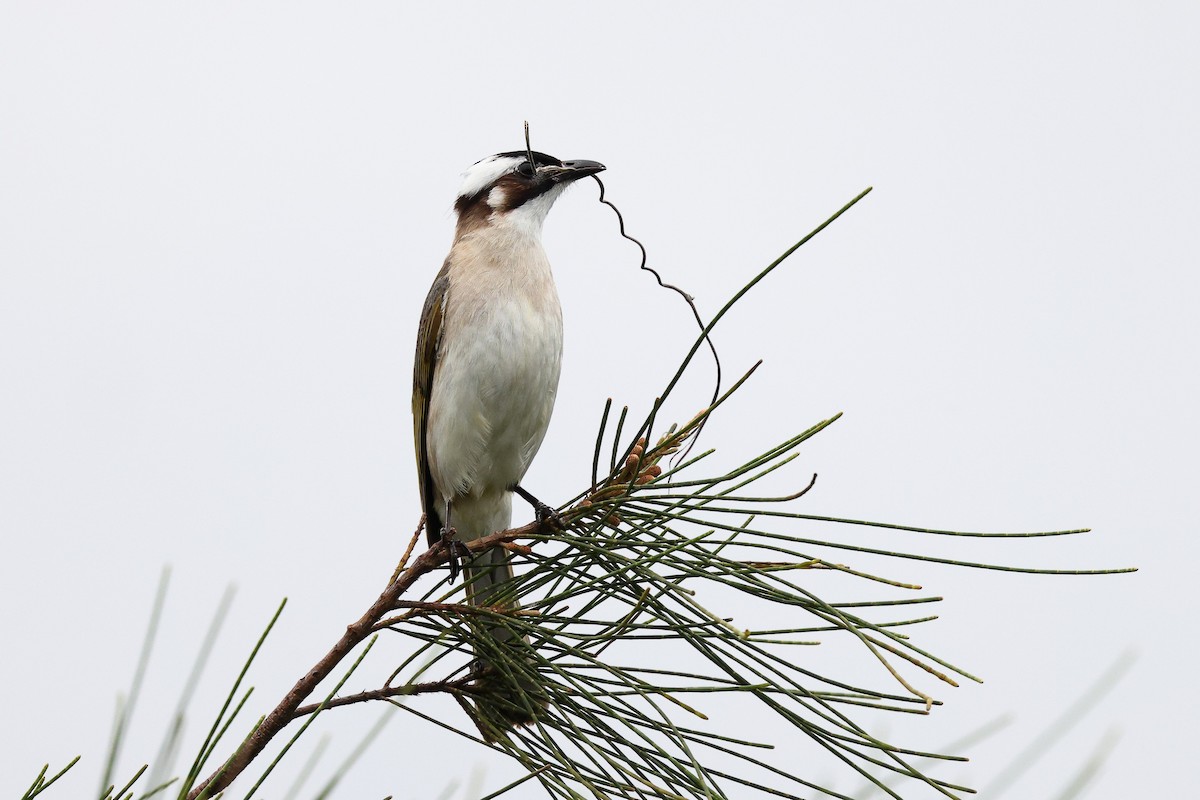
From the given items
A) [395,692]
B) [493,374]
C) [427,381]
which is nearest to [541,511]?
[493,374]

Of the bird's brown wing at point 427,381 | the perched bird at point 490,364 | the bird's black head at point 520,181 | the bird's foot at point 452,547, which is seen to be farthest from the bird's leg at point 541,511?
the bird's black head at point 520,181

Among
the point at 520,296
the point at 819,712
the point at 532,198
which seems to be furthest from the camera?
the point at 532,198

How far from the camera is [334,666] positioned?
8.68 ft

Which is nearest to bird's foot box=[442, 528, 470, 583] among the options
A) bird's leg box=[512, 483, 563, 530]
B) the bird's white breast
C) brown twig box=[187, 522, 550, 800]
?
brown twig box=[187, 522, 550, 800]

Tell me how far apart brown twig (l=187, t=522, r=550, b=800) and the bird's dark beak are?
9.01ft

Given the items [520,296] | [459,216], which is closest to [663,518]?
[520,296]

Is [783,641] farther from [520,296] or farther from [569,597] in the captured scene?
[520,296]

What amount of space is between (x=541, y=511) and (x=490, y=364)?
0.72 metres

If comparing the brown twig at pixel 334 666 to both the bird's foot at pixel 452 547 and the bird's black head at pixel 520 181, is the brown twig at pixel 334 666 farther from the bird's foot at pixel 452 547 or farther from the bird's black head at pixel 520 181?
the bird's black head at pixel 520 181

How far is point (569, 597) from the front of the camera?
8.95 feet

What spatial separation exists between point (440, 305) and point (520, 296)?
449 mm

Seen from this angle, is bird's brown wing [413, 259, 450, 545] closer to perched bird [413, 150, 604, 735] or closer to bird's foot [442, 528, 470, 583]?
perched bird [413, 150, 604, 735]

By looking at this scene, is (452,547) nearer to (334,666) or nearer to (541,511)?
(334,666)

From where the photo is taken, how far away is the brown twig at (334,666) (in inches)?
95.0
